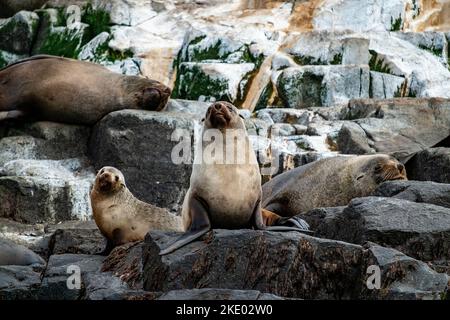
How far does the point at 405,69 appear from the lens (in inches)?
680

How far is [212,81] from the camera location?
16922 mm

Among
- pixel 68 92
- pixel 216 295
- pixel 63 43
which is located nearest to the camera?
pixel 216 295

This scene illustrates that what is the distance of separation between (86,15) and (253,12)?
11.3 ft

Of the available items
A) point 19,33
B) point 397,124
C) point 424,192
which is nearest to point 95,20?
point 19,33

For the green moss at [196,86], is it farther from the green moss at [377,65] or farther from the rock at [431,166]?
the rock at [431,166]

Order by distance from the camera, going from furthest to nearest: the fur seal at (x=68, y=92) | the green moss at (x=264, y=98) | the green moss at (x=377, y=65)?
the green moss at (x=377, y=65)
the green moss at (x=264, y=98)
the fur seal at (x=68, y=92)

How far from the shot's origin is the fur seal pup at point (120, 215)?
8.91 metres

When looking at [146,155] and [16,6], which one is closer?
[146,155]

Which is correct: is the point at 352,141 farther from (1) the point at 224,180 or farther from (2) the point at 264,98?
(1) the point at 224,180

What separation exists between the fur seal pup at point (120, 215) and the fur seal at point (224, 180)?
1548mm

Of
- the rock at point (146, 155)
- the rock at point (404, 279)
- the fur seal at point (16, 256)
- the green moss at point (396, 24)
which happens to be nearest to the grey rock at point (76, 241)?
the fur seal at point (16, 256)

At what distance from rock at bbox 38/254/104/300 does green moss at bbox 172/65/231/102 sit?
9271 mm

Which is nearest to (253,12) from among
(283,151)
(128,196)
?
(283,151)

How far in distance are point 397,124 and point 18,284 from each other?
908 cm
